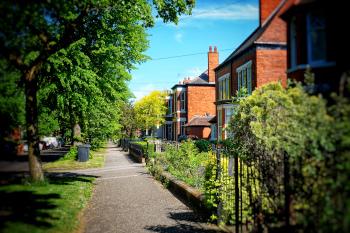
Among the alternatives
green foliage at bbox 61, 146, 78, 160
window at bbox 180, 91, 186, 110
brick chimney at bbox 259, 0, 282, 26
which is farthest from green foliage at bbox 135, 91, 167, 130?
brick chimney at bbox 259, 0, 282, 26

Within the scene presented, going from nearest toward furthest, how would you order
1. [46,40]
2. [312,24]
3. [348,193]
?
[348,193], [312,24], [46,40]

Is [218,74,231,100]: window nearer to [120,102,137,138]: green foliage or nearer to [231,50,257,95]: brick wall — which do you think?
[231,50,257,95]: brick wall

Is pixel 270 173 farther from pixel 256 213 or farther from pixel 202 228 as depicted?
pixel 202 228

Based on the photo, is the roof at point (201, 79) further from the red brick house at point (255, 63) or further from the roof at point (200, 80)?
the red brick house at point (255, 63)

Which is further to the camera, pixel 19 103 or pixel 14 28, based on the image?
pixel 19 103

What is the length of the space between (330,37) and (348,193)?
2612 mm

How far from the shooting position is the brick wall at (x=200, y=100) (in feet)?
155

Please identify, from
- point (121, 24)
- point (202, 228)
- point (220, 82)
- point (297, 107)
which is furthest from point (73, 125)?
point (297, 107)

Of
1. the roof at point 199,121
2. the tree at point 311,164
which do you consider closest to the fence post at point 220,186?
the tree at point 311,164

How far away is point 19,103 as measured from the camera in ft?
21.0

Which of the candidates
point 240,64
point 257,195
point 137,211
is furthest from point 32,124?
point 240,64

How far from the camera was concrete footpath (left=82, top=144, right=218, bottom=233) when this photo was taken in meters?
8.71

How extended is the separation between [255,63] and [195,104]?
2503 cm

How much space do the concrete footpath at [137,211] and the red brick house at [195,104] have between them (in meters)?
28.4
